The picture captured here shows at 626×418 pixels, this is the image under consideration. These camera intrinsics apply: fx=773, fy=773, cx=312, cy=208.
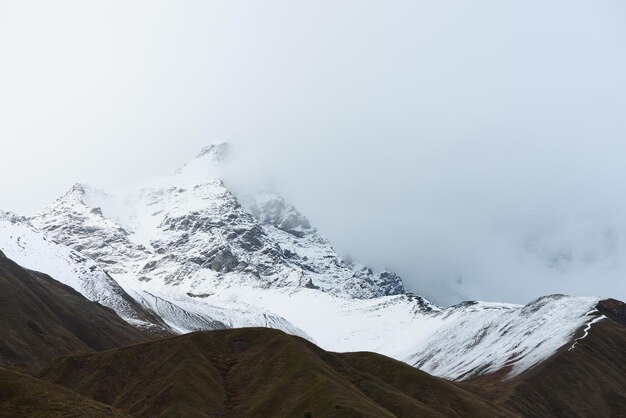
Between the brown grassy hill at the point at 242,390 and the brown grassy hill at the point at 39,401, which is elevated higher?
the brown grassy hill at the point at 242,390

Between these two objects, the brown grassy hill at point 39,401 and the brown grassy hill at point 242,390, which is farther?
the brown grassy hill at point 242,390

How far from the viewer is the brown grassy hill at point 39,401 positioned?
118750mm

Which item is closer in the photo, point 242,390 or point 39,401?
point 39,401

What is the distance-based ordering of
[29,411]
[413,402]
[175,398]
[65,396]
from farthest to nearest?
[413,402]
[175,398]
[65,396]
[29,411]

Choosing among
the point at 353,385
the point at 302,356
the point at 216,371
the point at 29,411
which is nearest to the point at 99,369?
the point at 216,371

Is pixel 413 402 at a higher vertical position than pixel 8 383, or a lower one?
higher

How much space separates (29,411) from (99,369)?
7855 cm

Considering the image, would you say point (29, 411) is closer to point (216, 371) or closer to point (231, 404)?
point (231, 404)

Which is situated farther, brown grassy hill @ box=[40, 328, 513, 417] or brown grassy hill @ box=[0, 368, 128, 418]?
brown grassy hill @ box=[40, 328, 513, 417]

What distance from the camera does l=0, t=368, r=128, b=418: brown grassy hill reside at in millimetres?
118750

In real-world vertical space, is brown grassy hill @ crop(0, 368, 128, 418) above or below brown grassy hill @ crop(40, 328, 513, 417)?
below

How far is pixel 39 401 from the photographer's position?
122562 millimetres

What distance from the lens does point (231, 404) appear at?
17850 cm

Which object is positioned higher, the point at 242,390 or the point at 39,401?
the point at 242,390
